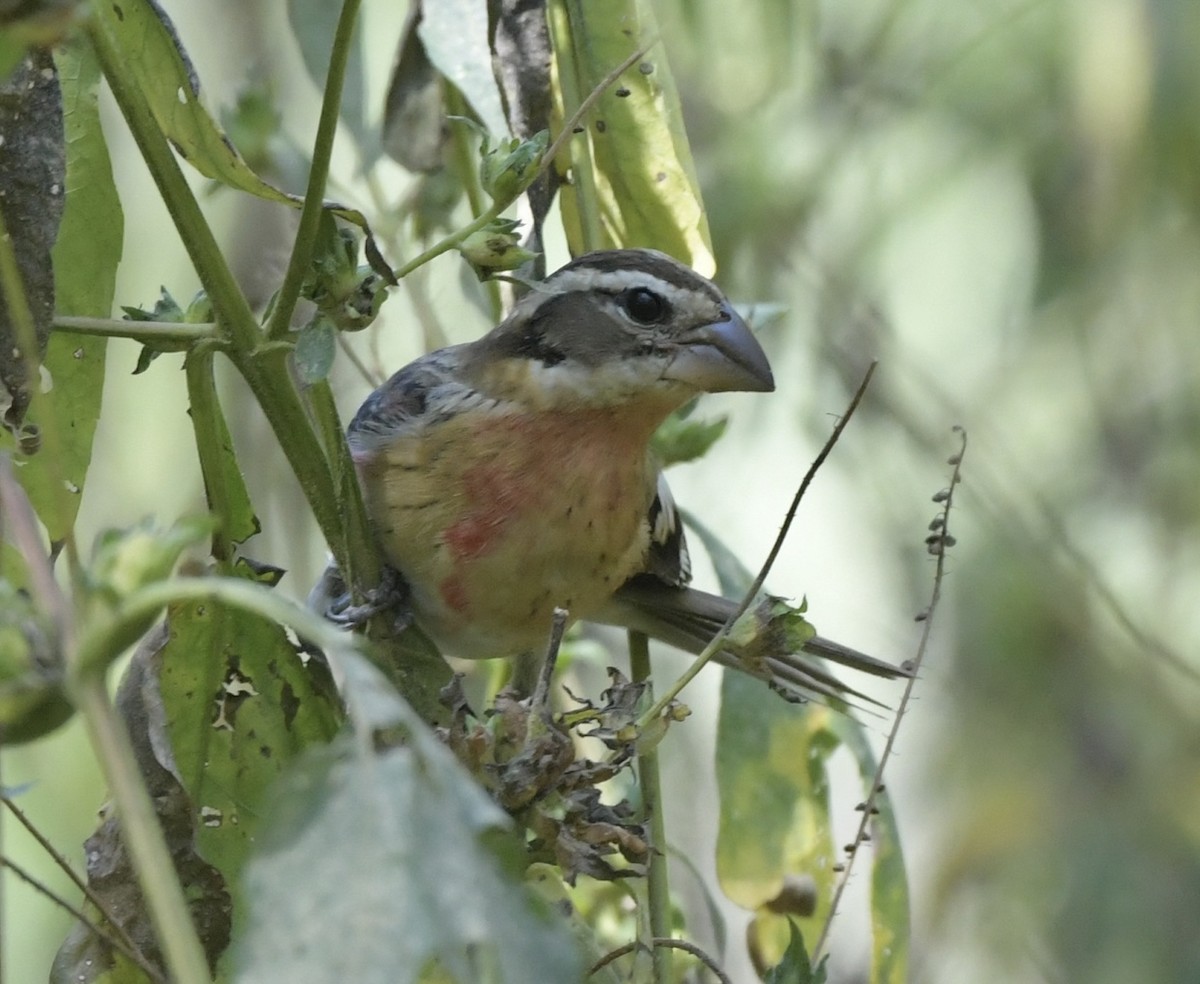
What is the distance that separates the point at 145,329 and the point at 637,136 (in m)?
0.81

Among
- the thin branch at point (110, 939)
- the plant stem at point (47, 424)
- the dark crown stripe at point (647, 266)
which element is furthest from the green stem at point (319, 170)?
the dark crown stripe at point (647, 266)

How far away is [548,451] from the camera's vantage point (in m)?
2.13

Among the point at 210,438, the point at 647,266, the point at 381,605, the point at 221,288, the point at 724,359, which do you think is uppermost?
the point at 647,266

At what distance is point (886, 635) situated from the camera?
3486 mm

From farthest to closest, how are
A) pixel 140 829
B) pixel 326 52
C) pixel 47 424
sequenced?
pixel 326 52, pixel 47 424, pixel 140 829

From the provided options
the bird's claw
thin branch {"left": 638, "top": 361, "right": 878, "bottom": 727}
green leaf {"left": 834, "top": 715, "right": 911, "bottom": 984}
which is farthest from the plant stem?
green leaf {"left": 834, "top": 715, "right": 911, "bottom": 984}

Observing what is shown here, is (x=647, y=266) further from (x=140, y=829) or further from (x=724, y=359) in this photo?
(x=140, y=829)

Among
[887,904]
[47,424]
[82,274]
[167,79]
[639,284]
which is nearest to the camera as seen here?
[47,424]

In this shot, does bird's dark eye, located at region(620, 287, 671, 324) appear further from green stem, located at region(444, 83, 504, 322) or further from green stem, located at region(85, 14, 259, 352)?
green stem, located at region(85, 14, 259, 352)

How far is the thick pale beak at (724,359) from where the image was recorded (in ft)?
6.57

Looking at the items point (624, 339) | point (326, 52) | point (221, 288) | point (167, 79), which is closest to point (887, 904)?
point (624, 339)

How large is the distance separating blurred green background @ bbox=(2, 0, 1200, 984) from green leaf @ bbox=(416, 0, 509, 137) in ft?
4.03

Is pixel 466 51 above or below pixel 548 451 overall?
above

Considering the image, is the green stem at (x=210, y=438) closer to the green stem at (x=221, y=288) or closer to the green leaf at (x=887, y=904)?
the green stem at (x=221, y=288)
